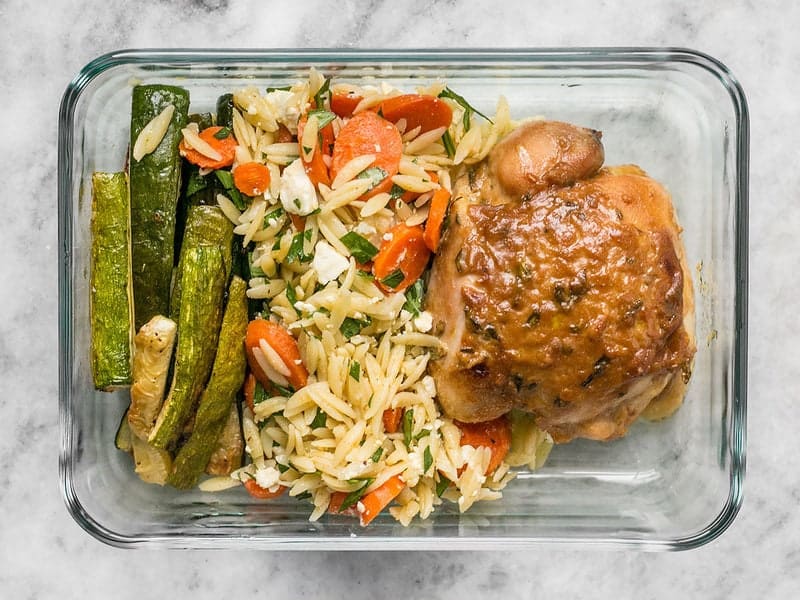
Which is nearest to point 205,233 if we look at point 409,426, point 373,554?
point 409,426

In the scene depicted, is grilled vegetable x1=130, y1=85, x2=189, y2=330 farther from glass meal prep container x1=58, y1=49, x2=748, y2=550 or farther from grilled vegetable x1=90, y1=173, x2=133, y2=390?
glass meal prep container x1=58, y1=49, x2=748, y2=550

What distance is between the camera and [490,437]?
3111 millimetres

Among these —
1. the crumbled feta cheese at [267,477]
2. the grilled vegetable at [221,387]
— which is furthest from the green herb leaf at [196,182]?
the crumbled feta cheese at [267,477]

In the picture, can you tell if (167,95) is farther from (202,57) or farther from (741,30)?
(741,30)

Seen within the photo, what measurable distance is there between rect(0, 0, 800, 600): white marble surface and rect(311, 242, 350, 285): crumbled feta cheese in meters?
1.04

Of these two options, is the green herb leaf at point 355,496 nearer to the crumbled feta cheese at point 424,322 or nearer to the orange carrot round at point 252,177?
the crumbled feta cheese at point 424,322

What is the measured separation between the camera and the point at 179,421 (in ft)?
9.66

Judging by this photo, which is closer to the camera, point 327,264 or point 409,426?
point 327,264

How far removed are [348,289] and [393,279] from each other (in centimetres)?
19

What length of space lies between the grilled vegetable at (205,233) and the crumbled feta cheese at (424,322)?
72 cm

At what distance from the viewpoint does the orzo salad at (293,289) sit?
9.59 feet

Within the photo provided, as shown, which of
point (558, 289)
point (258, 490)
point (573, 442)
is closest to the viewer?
point (558, 289)

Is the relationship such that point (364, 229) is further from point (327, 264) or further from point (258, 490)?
point (258, 490)

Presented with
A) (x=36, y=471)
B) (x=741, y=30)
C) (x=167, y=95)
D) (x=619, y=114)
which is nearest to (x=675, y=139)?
(x=619, y=114)
